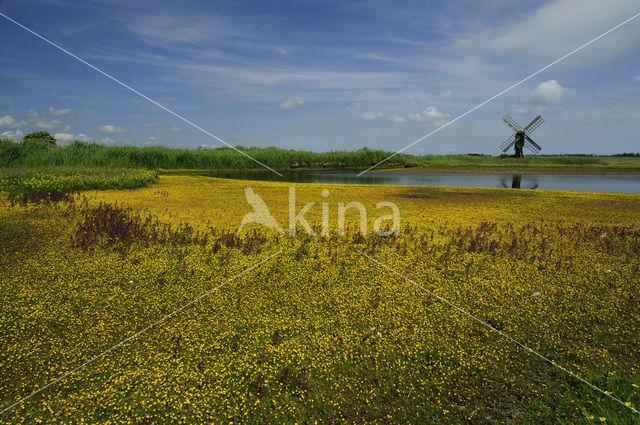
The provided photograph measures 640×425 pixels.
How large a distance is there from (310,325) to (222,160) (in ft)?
141

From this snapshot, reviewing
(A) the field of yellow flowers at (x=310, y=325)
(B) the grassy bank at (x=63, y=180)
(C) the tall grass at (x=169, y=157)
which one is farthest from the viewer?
(C) the tall grass at (x=169, y=157)

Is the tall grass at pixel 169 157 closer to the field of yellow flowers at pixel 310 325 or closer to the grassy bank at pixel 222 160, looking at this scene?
the grassy bank at pixel 222 160

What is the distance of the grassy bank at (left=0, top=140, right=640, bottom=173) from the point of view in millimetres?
26438

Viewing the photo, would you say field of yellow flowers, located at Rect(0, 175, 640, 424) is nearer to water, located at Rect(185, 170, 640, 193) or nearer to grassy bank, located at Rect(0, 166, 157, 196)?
grassy bank, located at Rect(0, 166, 157, 196)

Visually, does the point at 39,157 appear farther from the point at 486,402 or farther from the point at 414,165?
the point at 414,165

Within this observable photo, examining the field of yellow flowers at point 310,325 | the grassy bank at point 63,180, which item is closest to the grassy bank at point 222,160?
the grassy bank at point 63,180

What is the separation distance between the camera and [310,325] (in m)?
5.95

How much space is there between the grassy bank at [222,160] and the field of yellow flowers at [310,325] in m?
19.1

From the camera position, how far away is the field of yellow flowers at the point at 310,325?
4289 millimetres

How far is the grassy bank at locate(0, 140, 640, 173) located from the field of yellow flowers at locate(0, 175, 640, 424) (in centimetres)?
1911

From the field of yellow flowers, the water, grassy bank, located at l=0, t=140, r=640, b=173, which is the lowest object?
the field of yellow flowers

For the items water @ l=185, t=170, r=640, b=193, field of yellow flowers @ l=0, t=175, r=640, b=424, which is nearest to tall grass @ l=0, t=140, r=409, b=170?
water @ l=185, t=170, r=640, b=193

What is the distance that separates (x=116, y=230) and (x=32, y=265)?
2449 millimetres

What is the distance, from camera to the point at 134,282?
7387mm
